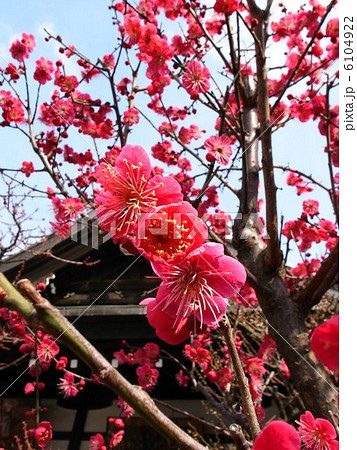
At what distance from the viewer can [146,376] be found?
474cm

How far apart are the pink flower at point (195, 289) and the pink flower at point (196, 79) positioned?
9.98ft

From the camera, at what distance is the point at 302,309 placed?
122 inches

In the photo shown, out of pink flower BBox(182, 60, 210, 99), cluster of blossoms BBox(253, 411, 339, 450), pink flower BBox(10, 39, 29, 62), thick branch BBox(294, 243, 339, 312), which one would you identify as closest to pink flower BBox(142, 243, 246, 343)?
cluster of blossoms BBox(253, 411, 339, 450)

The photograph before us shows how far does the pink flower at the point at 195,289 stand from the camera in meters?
1.03

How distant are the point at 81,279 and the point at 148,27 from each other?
3.20m

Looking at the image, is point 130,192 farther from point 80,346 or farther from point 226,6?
point 226,6

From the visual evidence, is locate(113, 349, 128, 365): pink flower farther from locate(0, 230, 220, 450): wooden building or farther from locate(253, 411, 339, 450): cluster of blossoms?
locate(253, 411, 339, 450): cluster of blossoms

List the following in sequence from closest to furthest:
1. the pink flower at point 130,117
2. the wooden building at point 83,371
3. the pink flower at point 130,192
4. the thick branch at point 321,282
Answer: the pink flower at point 130,192 < the thick branch at point 321,282 < the pink flower at point 130,117 < the wooden building at point 83,371

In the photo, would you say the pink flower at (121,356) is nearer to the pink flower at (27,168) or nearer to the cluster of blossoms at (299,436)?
the pink flower at (27,168)

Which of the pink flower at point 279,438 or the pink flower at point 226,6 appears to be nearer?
the pink flower at point 279,438

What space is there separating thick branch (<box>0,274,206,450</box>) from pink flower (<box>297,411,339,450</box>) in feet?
2.56

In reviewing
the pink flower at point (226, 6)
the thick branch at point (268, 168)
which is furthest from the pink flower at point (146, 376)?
the pink flower at point (226, 6)

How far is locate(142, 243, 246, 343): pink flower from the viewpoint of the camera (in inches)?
40.6

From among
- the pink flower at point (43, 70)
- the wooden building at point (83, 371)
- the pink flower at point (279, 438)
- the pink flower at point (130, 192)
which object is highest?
the pink flower at point (43, 70)
